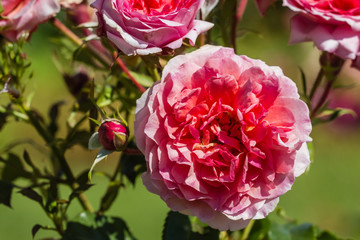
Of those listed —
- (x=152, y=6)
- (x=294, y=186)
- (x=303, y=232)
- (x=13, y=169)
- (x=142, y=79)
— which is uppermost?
(x=152, y=6)

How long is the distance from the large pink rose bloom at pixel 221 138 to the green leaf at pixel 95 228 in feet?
0.66

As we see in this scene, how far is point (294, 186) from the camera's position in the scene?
238cm

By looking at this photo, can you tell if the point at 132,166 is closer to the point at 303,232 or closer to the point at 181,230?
the point at 181,230

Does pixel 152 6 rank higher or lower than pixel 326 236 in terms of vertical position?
higher

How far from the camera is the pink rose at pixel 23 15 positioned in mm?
566

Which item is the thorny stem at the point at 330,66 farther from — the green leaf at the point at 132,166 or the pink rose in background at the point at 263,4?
the green leaf at the point at 132,166

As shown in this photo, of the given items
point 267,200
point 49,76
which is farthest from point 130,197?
point 267,200

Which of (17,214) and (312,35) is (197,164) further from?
(17,214)

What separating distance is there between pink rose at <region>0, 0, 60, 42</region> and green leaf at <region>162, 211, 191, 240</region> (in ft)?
0.81

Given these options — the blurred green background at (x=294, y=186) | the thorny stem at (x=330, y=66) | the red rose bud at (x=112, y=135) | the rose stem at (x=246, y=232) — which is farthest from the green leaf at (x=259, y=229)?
the blurred green background at (x=294, y=186)

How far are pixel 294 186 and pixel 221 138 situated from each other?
1.97 m

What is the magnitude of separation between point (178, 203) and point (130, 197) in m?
1.86

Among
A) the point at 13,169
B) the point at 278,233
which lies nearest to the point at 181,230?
the point at 278,233

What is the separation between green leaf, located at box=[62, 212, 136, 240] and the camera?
0.64 m
